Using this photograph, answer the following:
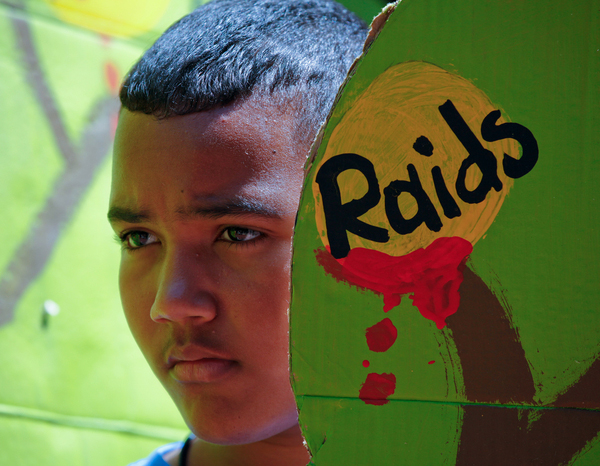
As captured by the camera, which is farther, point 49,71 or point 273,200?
point 49,71

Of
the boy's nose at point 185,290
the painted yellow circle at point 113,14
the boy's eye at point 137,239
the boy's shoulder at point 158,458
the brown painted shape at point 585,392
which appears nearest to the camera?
the brown painted shape at point 585,392

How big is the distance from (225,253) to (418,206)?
27cm

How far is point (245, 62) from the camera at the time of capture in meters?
0.67

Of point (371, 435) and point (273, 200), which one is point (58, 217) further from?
point (371, 435)

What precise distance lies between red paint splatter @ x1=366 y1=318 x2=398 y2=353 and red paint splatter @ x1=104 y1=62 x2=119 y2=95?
1186mm

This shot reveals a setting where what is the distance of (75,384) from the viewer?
4.26ft

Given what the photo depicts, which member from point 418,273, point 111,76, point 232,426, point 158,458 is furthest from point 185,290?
point 111,76

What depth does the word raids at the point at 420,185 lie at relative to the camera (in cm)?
41

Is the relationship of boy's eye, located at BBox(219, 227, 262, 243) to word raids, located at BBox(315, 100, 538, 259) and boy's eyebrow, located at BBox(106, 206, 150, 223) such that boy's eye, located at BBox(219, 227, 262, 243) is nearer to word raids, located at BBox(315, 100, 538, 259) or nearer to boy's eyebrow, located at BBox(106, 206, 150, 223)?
boy's eyebrow, located at BBox(106, 206, 150, 223)

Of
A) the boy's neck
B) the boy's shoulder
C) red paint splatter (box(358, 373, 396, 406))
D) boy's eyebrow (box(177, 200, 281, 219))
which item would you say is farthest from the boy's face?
the boy's shoulder

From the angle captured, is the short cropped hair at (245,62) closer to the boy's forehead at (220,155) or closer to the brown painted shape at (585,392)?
the boy's forehead at (220,155)

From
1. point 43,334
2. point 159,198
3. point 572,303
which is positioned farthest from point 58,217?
point 572,303

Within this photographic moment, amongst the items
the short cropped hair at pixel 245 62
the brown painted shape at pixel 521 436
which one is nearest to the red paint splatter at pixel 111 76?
the short cropped hair at pixel 245 62

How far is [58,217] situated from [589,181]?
1.21 meters
